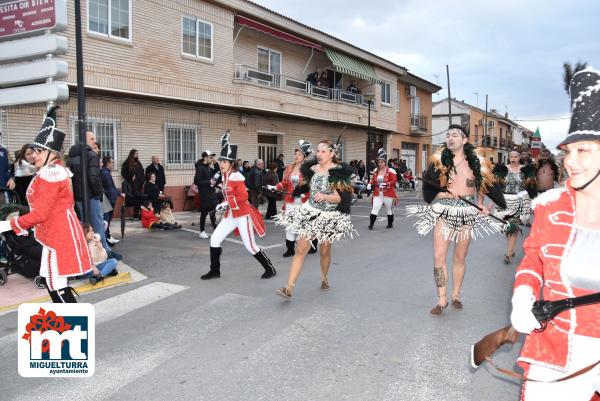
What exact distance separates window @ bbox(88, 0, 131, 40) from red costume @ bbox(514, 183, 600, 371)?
13.9 metres

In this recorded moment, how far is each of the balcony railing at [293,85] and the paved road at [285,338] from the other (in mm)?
11976

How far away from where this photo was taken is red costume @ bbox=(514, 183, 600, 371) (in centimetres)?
215

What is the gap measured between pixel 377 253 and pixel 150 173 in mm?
6585

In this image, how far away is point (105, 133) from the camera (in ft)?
46.7

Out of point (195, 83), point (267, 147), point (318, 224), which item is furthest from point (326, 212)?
point (267, 147)

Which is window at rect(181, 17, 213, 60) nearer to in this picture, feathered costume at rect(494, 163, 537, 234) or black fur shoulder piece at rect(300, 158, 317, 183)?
black fur shoulder piece at rect(300, 158, 317, 183)

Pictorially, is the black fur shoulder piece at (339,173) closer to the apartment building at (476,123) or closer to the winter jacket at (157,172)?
the winter jacket at (157,172)

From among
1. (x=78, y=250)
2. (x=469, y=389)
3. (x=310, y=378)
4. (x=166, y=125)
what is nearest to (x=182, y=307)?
A: (x=78, y=250)

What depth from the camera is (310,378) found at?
3795 mm

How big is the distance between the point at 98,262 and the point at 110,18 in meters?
9.94

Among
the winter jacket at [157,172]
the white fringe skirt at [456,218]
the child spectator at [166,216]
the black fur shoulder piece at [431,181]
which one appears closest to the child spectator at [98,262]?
the black fur shoulder piece at [431,181]

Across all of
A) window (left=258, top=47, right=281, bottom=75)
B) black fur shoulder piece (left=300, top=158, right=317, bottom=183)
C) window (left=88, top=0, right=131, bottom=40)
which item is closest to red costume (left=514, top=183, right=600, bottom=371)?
black fur shoulder piece (left=300, top=158, right=317, bottom=183)

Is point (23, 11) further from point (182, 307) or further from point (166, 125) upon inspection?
point (166, 125)

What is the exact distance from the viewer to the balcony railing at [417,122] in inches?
1303
